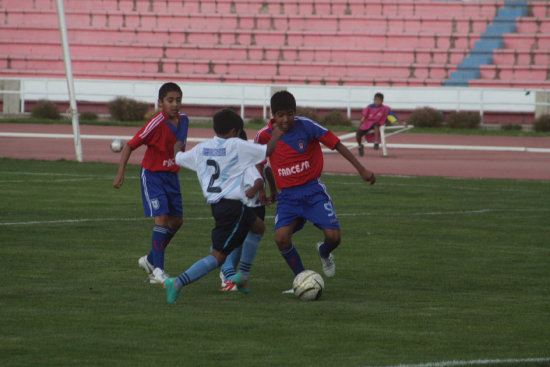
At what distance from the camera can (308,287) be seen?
8.30m

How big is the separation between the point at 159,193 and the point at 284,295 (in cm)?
156

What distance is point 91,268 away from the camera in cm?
970

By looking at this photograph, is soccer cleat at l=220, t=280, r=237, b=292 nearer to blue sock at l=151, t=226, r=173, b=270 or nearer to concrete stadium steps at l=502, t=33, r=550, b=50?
blue sock at l=151, t=226, r=173, b=270

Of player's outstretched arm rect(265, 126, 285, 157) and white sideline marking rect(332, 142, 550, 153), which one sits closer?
player's outstretched arm rect(265, 126, 285, 157)

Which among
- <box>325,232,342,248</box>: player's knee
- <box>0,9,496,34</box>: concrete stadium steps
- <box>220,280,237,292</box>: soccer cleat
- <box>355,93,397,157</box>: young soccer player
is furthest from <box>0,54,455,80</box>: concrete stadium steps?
<box>220,280,237,292</box>: soccer cleat

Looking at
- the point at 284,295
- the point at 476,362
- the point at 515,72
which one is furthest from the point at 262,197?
the point at 515,72

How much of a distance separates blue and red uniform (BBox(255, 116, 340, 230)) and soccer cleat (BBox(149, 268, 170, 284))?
1104 millimetres

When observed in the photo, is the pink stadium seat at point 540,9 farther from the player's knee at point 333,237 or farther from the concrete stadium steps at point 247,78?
the player's knee at point 333,237

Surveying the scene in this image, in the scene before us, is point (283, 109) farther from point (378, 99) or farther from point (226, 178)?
point (378, 99)

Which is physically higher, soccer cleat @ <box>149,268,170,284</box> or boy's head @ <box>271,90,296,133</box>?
boy's head @ <box>271,90,296,133</box>

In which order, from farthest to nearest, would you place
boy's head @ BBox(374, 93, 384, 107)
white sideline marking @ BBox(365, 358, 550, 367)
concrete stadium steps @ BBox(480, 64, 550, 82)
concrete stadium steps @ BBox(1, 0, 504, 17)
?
concrete stadium steps @ BBox(1, 0, 504, 17) < concrete stadium steps @ BBox(480, 64, 550, 82) < boy's head @ BBox(374, 93, 384, 107) < white sideline marking @ BBox(365, 358, 550, 367)

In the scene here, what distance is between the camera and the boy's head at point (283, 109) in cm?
863

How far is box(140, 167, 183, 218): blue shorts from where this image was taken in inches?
364

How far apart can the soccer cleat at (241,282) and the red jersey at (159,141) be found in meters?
1.37
